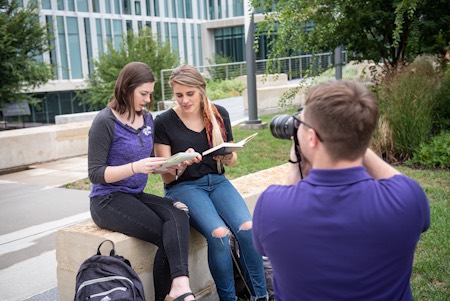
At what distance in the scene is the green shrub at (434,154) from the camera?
24.6 ft

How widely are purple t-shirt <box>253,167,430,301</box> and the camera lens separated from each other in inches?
16.2

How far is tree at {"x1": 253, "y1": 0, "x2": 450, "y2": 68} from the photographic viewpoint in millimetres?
8344

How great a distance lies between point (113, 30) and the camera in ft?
108

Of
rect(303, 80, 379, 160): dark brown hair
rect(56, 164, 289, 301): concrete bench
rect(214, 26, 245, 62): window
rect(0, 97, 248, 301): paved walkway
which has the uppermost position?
rect(214, 26, 245, 62): window

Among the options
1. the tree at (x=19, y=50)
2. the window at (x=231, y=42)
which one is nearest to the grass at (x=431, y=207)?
the tree at (x=19, y=50)

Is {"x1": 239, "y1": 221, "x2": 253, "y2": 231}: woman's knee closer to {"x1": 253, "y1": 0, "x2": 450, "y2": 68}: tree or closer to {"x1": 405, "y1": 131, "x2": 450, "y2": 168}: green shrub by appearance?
{"x1": 405, "y1": 131, "x2": 450, "y2": 168}: green shrub

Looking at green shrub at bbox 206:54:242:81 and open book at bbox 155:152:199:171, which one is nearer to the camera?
open book at bbox 155:152:199:171

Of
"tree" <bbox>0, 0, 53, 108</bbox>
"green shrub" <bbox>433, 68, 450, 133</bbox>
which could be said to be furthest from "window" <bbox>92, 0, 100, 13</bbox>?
"green shrub" <bbox>433, 68, 450, 133</bbox>

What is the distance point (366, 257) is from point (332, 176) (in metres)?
0.28

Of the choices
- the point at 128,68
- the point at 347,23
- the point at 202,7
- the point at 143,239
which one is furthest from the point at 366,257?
the point at 202,7

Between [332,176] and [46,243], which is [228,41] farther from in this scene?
[332,176]

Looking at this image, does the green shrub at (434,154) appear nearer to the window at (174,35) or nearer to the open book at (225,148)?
the open book at (225,148)

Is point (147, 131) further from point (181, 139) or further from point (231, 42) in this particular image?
A: point (231, 42)

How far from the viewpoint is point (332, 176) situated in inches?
67.4
